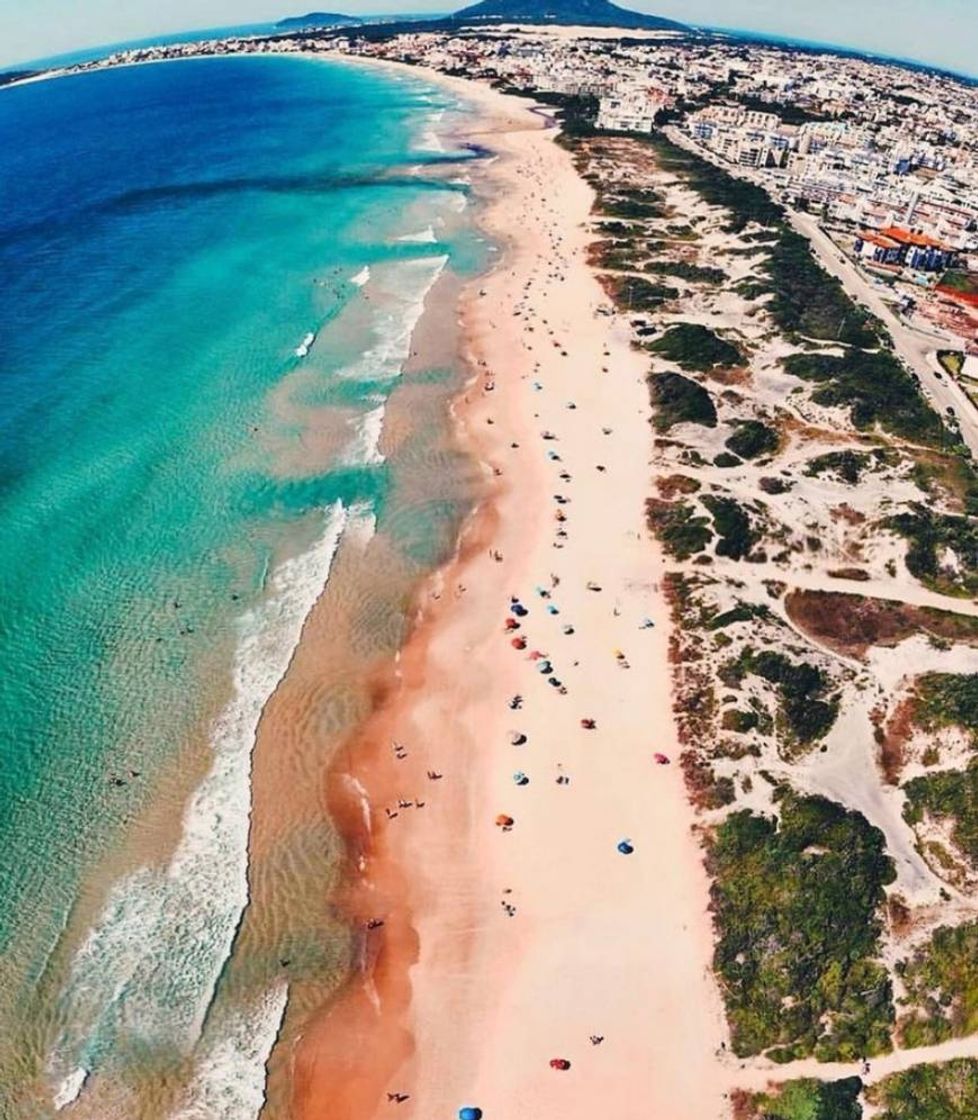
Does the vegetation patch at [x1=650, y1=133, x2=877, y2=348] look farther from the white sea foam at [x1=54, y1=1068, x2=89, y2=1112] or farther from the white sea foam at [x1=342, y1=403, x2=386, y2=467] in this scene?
the white sea foam at [x1=54, y1=1068, x2=89, y2=1112]

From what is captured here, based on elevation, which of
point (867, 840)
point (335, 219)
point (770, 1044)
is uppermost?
point (335, 219)

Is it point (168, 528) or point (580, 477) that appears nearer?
Result: point (168, 528)

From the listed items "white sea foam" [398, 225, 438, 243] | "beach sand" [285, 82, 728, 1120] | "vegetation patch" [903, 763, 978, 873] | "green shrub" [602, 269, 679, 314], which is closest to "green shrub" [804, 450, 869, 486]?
"beach sand" [285, 82, 728, 1120]

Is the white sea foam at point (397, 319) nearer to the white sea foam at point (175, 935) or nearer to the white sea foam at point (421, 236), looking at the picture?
the white sea foam at point (421, 236)

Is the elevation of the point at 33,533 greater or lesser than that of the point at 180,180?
lesser

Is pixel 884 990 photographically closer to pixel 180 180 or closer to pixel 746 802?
pixel 746 802

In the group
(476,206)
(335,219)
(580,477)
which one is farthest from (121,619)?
(476,206)
